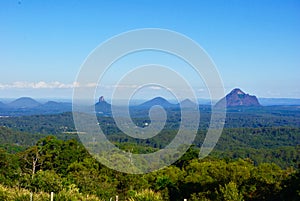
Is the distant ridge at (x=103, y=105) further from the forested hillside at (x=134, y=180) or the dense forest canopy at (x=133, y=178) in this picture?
the forested hillside at (x=134, y=180)

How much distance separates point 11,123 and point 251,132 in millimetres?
74505

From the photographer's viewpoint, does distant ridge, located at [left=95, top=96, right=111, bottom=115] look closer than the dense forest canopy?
No

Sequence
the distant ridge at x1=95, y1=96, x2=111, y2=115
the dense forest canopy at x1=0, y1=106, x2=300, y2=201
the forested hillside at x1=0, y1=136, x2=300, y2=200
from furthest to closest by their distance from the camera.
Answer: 1. the distant ridge at x1=95, y1=96, x2=111, y2=115
2. the dense forest canopy at x1=0, y1=106, x2=300, y2=201
3. the forested hillside at x1=0, y1=136, x2=300, y2=200

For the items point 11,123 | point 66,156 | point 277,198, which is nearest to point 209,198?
point 277,198

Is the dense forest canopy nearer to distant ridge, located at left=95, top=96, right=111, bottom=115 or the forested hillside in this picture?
the forested hillside

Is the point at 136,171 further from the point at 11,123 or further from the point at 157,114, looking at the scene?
the point at 11,123

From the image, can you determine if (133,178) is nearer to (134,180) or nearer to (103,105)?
(134,180)

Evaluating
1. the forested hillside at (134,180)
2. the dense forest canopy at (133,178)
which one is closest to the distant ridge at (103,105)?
→ the dense forest canopy at (133,178)

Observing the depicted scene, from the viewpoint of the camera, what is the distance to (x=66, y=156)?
89.3ft

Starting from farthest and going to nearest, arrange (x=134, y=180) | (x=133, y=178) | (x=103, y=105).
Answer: (x=133, y=178) → (x=134, y=180) → (x=103, y=105)

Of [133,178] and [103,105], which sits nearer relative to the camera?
[103,105]

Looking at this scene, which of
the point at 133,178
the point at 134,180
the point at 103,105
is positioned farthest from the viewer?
the point at 133,178

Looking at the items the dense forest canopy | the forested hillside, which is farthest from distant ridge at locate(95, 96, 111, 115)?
the forested hillside

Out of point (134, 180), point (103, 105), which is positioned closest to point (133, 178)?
point (134, 180)
